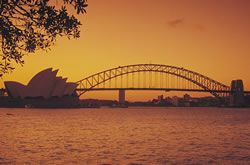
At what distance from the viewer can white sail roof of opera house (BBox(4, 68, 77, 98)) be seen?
138750mm

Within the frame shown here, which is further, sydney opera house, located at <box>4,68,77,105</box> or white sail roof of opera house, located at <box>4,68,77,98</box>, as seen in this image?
sydney opera house, located at <box>4,68,77,105</box>

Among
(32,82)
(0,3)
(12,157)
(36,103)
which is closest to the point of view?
(0,3)

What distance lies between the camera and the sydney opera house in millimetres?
140750

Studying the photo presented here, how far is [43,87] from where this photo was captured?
149 metres

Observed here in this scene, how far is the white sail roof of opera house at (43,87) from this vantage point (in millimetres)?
138750

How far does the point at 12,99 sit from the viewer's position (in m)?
181

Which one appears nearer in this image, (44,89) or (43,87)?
(43,87)

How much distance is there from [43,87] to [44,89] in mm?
2105

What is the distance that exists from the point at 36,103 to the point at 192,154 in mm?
151908

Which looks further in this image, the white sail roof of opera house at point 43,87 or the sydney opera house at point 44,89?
the sydney opera house at point 44,89

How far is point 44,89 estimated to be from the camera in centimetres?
15075

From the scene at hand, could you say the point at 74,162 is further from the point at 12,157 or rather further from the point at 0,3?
the point at 0,3

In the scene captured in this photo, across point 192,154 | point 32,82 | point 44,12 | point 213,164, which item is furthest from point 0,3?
point 32,82

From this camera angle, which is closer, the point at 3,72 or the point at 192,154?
the point at 3,72
